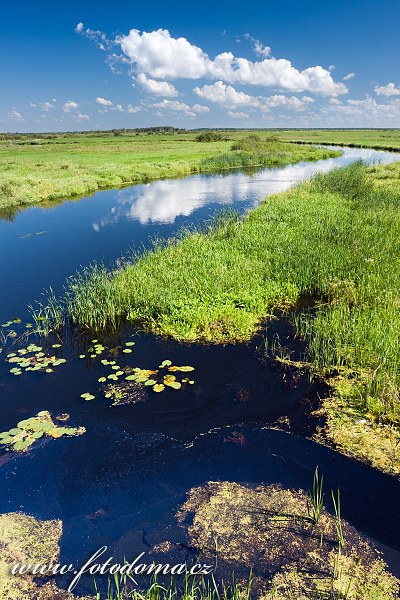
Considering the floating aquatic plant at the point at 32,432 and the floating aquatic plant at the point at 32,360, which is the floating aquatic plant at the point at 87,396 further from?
the floating aquatic plant at the point at 32,360

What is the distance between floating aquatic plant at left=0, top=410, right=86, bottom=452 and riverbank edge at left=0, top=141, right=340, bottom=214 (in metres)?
26.1

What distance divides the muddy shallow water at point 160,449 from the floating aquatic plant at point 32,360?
0.60 feet

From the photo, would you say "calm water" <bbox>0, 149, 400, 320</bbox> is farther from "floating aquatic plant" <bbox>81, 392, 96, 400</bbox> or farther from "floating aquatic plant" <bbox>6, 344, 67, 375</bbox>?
"floating aquatic plant" <bbox>81, 392, 96, 400</bbox>

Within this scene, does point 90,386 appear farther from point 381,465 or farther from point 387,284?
point 387,284

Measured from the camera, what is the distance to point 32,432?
666cm

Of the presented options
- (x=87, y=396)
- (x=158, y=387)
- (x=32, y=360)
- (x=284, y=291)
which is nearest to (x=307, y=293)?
(x=284, y=291)

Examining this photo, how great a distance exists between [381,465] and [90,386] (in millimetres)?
5483

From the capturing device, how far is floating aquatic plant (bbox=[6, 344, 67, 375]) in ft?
27.9

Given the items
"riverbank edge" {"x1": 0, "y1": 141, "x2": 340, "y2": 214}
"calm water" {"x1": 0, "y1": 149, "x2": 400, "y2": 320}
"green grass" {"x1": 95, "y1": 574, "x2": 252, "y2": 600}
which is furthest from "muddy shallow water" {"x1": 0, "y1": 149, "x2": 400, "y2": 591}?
"riverbank edge" {"x1": 0, "y1": 141, "x2": 340, "y2": 214}

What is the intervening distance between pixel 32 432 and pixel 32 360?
252cm

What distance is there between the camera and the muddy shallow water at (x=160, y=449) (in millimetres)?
4980

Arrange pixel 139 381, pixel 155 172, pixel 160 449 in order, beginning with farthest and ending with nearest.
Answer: pixel 155 172
pixel 139 381
pixel 160 449

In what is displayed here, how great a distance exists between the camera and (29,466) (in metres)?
5.91

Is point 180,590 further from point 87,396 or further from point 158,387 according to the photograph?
point 87,396
